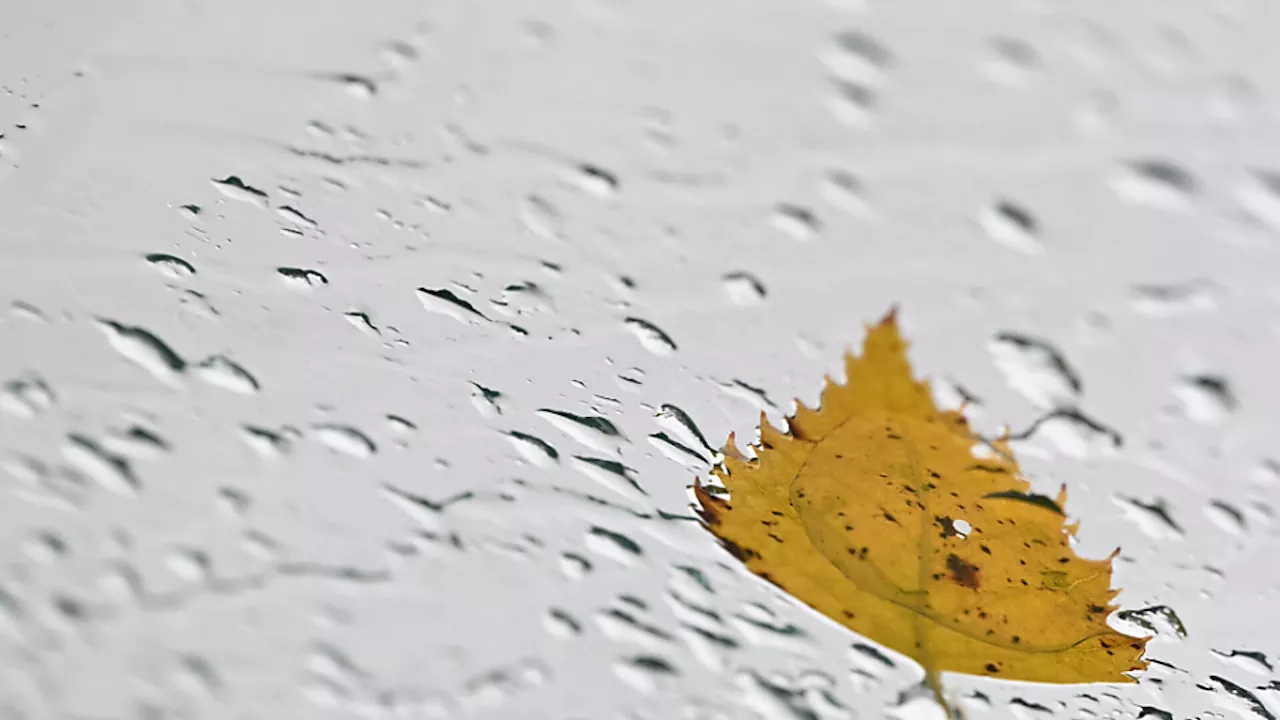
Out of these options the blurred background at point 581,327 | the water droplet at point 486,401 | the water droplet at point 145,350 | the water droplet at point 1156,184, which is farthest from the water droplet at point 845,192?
the water droplet at point 145,350

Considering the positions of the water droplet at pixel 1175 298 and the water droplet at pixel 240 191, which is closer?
the water droplet at pixel 1175 298

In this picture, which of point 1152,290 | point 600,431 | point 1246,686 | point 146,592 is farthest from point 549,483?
point 1246,686

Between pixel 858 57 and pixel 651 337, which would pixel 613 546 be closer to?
pixel 651 337

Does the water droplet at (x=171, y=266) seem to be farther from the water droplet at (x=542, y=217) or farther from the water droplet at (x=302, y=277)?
the water droplet at (x=542, y=217)

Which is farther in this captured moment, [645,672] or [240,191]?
[240,191]

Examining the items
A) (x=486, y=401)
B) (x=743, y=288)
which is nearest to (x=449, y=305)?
(x=486, y=401)

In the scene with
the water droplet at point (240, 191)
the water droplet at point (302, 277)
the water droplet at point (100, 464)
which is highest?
the water droplet at point (240, 191)

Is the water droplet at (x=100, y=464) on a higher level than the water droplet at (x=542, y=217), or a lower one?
lower

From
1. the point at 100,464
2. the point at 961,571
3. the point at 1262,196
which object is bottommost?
the point at 961,571
